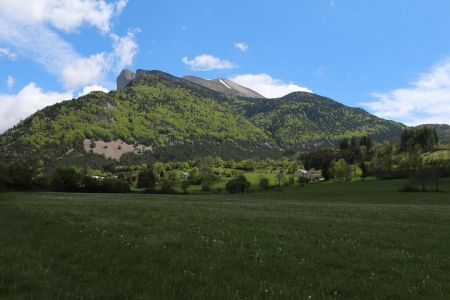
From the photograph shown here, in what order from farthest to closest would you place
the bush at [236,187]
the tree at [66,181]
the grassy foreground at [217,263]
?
the bush at [236,187] < the tree at [66,181] < the grassy foreground at [217,263]

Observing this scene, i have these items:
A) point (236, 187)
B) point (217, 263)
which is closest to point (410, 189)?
point (236, 187)

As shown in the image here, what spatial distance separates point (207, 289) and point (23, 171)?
425 feet

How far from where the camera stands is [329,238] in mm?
21266

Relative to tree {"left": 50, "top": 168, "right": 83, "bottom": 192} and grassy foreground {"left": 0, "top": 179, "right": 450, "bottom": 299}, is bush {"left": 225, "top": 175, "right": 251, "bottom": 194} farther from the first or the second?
grassy foreground {"left": 0, "top": 179, "right": 450, "bottom": 299}

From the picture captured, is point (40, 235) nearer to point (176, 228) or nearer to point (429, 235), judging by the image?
point (176, 228)

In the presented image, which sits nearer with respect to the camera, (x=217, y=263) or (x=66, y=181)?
(x=217, y=263)

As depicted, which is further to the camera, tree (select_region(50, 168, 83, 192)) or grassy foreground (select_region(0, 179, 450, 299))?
tree (select_region(50, 168, 83, 192))

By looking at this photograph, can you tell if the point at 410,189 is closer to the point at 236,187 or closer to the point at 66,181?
the point at 236,187

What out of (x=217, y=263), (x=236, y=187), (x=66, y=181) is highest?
(x=66, y=181)

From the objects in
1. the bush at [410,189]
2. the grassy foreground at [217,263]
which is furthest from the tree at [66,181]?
the grassy foreground at [217,263]

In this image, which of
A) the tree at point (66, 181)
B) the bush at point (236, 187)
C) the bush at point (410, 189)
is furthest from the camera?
the bush at point (236, 187)

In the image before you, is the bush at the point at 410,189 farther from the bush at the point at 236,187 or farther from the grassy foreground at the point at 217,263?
the grassy foreground at the point at 217,263

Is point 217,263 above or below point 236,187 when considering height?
above

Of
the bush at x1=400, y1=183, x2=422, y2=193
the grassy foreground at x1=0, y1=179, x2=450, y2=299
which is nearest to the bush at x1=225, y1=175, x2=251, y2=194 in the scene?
the bush at x1=400, y1=183, x2=422, y2=193
